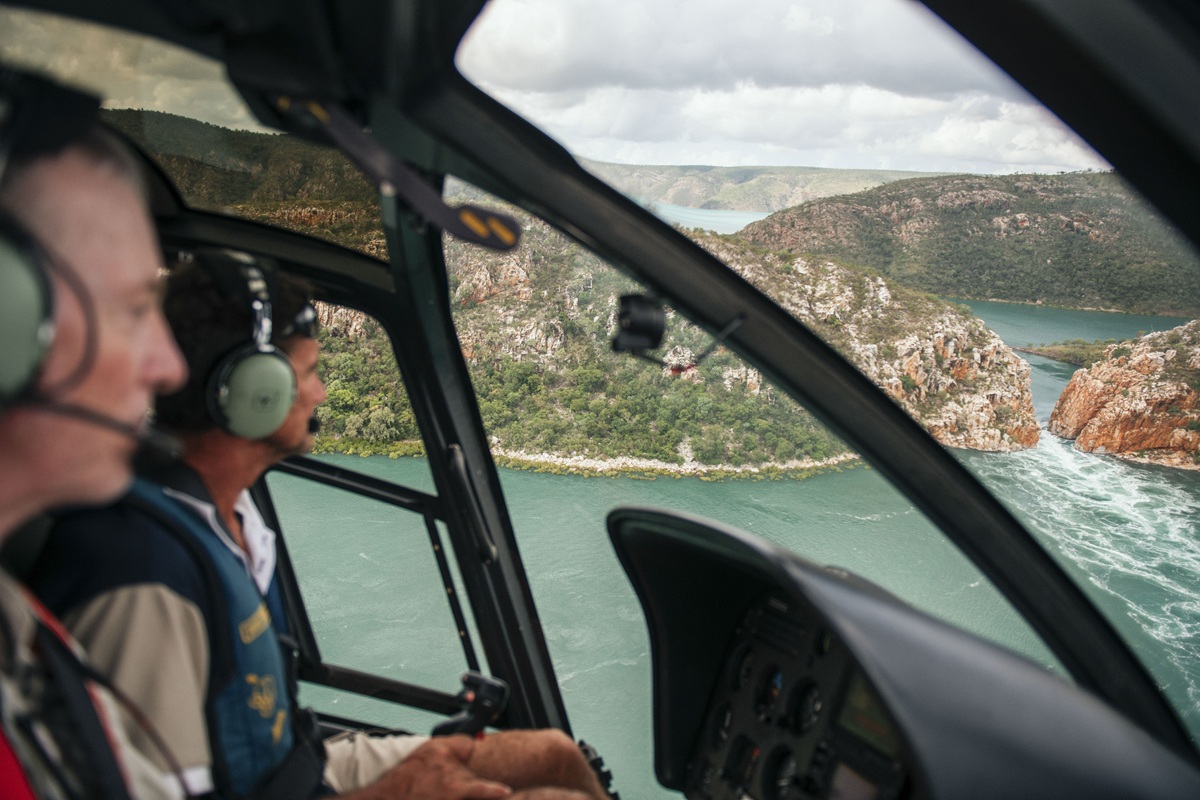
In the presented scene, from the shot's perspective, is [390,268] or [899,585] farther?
[390,268]

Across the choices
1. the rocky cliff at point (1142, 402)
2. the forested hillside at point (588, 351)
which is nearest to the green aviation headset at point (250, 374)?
the forested hillside at point (588, 351)

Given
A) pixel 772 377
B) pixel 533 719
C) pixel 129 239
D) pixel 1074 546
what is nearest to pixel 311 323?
pixel 129 239

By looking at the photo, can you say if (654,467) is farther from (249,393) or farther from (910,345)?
(249,393)

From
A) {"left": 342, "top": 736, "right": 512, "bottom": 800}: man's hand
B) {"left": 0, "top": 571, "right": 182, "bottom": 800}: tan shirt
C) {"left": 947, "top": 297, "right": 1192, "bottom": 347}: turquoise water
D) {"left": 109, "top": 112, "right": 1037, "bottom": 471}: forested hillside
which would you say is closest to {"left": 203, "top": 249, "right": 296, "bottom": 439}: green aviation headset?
{"left": 109, "top": 112, "right": 1037, "bottom": 471}: forested hillside

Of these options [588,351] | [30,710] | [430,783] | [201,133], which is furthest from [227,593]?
[201,133]

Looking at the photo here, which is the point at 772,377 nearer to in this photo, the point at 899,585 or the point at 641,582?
the point at 899,585

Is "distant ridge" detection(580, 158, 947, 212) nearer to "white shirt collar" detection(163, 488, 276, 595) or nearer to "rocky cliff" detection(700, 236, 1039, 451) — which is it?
"rocky cliff" detection(700, 236, 1039, 451)
